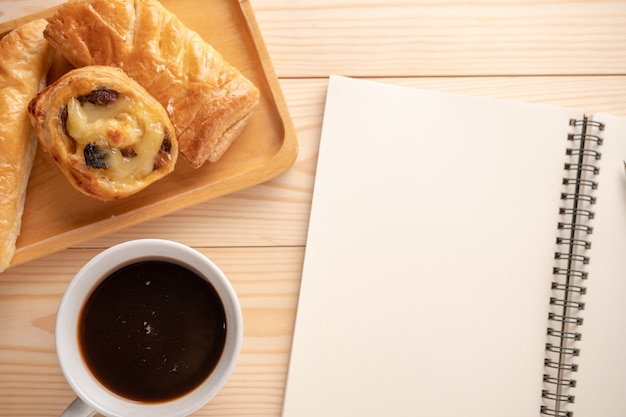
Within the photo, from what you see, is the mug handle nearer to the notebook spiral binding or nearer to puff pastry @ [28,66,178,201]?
puff pastry @ [28,66,178,201]

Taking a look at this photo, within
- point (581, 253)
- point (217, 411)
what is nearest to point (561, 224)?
point (581, 253)

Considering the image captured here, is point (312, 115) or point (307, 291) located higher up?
point (312, 115)

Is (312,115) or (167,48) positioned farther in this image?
(312,115)

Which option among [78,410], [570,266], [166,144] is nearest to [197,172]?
[166,144]

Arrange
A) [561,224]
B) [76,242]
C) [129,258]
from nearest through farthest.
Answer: [129,258] → [76,242] → [561,224]

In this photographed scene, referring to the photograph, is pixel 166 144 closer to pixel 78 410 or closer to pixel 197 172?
pixel 197 172

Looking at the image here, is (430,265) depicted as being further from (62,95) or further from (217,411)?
(62,95)

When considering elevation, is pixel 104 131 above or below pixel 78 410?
above
